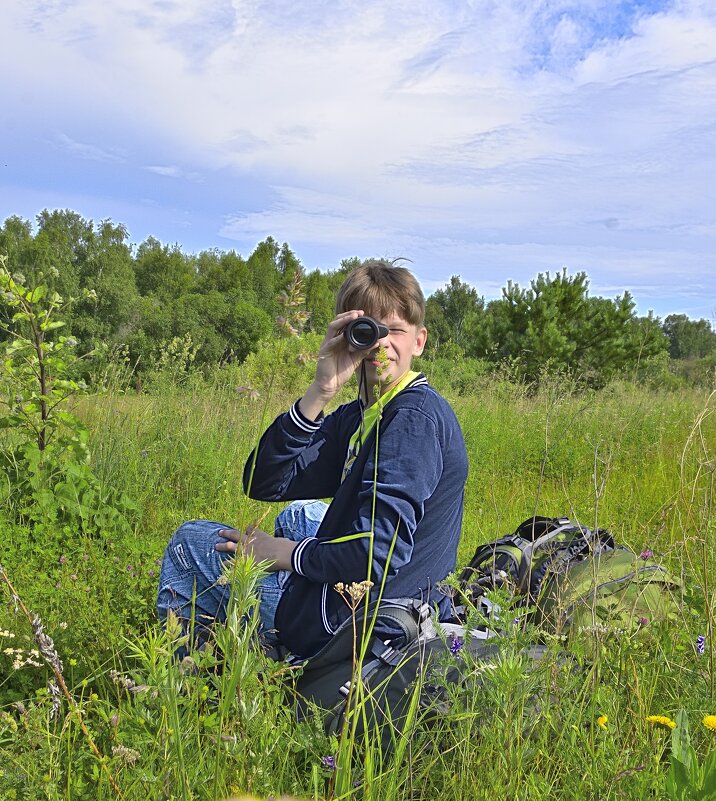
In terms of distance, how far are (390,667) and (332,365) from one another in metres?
0.94

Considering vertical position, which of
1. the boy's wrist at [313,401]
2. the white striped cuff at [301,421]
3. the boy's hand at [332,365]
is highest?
the boy's hand at [332,365]

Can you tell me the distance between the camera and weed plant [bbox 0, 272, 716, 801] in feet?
4.21

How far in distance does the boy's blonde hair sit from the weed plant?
21.4 inches

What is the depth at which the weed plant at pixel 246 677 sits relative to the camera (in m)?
1.28

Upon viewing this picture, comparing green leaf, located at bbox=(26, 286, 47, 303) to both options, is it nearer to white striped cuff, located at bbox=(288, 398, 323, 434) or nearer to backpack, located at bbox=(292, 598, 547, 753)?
white striped cuff, located at bbox=(288, 398, 323, 434)

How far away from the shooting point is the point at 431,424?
1972 millimetres

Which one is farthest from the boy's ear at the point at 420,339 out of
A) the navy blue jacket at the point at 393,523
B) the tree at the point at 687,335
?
the tree at the point at 687,335

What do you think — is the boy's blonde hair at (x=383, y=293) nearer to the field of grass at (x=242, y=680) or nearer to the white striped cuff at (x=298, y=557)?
the field of grass at (x=242, y=680)

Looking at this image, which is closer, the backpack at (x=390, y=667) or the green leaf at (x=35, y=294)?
the backpack at (x=390, y=667)

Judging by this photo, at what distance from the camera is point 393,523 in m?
1.85

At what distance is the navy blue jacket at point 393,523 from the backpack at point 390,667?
0.34 ft

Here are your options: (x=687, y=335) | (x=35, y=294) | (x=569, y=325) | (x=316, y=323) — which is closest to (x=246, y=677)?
(x=35, y=294)

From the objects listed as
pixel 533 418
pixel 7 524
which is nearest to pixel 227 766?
pixel 7 524

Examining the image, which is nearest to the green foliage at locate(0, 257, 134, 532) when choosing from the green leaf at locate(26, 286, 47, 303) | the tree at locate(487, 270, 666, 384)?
the green leaf at locate(26, 286, 47, 303)
